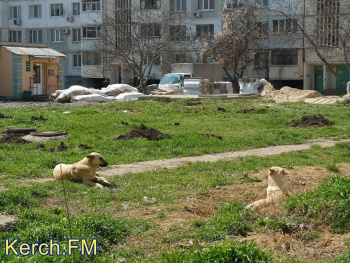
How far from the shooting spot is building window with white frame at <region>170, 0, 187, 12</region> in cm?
6569

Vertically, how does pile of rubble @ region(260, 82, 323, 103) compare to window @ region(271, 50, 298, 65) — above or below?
below

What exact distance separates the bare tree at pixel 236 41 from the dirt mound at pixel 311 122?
2988cm

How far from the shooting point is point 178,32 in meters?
61.2

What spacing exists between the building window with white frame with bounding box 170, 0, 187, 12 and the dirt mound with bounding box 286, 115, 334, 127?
43.4 metres

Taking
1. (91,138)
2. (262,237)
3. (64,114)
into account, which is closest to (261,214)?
(262,237)

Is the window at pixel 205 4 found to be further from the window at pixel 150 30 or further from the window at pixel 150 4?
the window at pixel 150 30

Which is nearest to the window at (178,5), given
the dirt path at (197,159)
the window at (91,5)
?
the window at (91,5)

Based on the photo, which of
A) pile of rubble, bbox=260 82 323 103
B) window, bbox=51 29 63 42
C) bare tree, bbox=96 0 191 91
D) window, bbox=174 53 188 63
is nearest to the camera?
pile of rubble, bbox=260 82 323 103

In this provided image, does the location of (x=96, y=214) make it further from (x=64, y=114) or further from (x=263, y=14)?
(x=263, y=14)

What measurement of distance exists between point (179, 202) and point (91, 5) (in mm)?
62928

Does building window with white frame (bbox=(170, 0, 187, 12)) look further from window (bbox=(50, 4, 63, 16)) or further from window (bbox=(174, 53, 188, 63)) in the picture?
window (bbox=(50, 4, 63, 16))

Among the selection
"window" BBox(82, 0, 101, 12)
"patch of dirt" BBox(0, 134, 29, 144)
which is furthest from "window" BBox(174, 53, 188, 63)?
"patch of dirt" BBox(0, 134, 29, 144)

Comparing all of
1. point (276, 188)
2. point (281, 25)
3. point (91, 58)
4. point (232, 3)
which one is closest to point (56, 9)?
point (91, 58)

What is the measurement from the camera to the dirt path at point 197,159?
45.0ft
